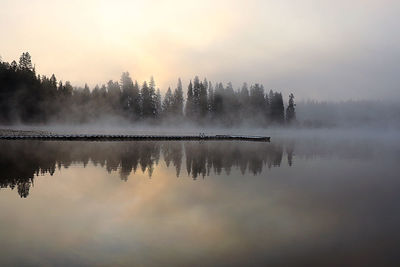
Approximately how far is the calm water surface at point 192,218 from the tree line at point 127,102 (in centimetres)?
7561

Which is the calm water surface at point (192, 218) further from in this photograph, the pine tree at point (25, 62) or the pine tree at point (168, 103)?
the pine tree at point (168, 103)

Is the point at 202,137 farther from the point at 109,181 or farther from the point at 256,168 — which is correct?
the point at 109,181

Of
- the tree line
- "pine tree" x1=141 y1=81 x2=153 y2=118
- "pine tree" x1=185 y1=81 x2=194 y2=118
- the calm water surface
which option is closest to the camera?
the calm water surface

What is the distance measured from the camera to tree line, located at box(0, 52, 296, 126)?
93062 mm

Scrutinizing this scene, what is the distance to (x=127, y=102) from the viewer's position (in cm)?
11812

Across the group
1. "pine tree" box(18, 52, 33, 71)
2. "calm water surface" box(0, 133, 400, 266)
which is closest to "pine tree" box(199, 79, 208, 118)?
"pine tree" box(18, 52, 33, 71)

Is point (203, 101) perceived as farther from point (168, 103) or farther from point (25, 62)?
point (25, 62)

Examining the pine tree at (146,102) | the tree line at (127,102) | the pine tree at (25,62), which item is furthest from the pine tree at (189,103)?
the pine tree at (25,62)

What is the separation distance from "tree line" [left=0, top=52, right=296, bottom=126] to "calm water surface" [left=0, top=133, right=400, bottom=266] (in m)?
75.6

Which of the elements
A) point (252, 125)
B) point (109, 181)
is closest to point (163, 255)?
point (109, 181)

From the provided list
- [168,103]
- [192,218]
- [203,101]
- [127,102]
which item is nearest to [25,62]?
[127,102]

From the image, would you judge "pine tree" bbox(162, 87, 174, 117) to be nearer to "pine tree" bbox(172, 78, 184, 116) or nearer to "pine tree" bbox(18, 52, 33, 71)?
"pine tree" bbox(172, 78, 184, 116)

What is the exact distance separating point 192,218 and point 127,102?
106654 mm

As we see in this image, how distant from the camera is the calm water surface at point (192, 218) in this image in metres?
11.5
